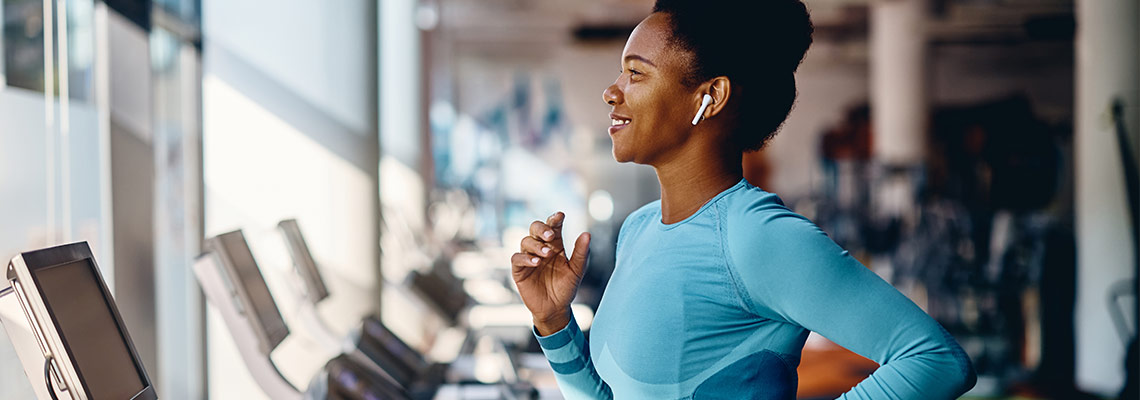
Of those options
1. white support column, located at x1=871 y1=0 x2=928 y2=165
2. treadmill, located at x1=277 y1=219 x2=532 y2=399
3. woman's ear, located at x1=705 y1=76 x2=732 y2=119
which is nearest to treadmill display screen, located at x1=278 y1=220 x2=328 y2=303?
treadmill, located at x1=277 y1=219 x2=532 y2=399

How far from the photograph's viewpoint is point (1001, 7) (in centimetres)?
1202

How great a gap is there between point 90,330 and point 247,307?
67 centimetres

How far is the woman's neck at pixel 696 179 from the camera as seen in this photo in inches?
43.3

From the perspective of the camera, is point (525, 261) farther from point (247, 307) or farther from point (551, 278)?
point (247, 307)

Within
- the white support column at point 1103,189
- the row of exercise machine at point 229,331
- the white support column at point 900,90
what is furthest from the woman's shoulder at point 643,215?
the white support column at point 900,90

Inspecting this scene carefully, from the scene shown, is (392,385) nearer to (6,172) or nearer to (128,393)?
(6,172)

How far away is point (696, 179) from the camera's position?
1105 mm

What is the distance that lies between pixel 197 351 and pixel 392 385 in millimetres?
1110

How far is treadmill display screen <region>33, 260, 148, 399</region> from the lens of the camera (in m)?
1.20

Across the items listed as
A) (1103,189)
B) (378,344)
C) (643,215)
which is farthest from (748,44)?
(1103,189)

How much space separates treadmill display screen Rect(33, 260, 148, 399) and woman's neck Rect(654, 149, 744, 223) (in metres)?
0.76

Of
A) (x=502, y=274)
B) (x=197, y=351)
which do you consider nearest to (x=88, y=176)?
(x=197, y=351)

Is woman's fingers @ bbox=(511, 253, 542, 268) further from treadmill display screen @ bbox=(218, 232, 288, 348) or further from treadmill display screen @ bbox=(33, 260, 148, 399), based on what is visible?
treadmill display screen @ bbox=(218, 232, 288, 348)

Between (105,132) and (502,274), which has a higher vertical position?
(105,132)
